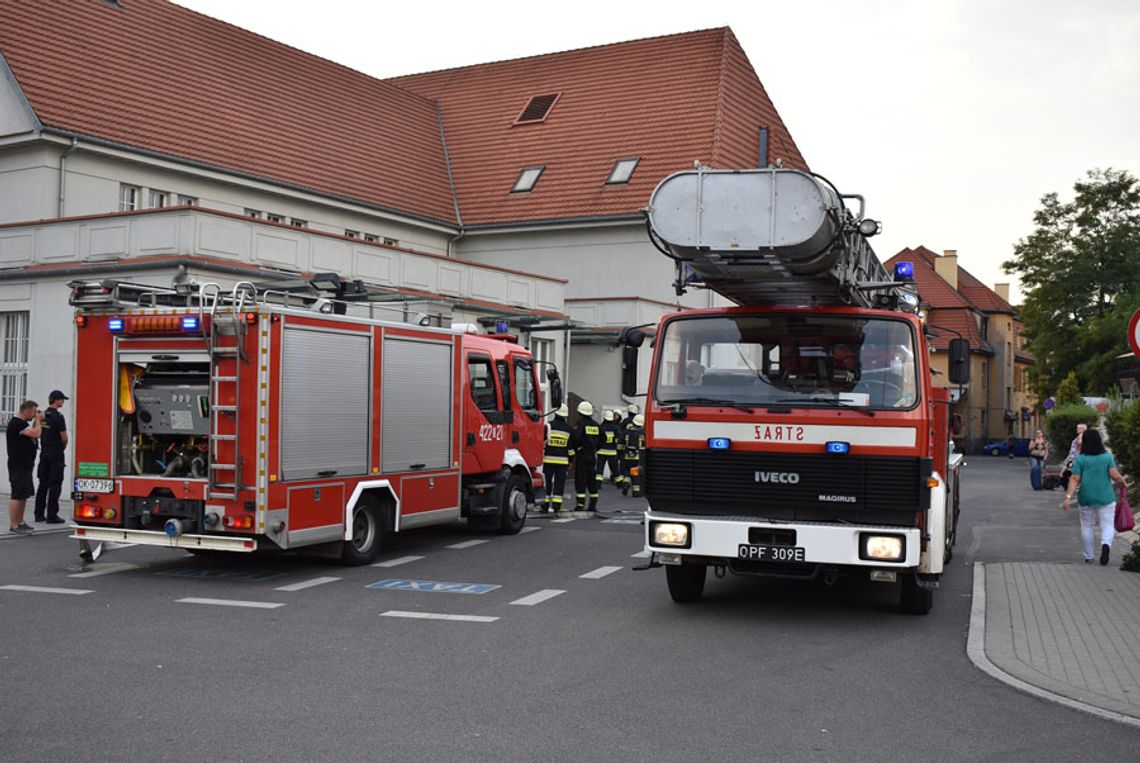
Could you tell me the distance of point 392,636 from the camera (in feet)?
28.9

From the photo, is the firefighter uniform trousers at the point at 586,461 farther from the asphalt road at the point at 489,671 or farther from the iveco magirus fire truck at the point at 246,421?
the asphalt road at the point at 489,671

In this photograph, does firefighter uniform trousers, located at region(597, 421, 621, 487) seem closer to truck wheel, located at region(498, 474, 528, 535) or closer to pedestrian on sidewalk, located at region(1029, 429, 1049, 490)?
truck wheel, located at region(498, 474, 528, 535)

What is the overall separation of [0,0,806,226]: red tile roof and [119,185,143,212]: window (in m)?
0.97

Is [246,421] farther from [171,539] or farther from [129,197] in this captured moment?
[129,197]

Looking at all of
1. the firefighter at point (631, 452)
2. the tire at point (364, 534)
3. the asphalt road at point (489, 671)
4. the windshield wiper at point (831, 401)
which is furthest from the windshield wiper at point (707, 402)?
the firefighter at point (631, 452)

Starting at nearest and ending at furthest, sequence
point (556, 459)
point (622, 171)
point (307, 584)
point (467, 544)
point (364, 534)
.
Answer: point (307, 584)
point (364, 534)
point (467, 544)
point (556, 459)
point (622, 171)

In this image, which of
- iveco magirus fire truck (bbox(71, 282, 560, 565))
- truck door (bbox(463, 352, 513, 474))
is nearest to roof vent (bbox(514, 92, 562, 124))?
truck door (bbox(463, 352, 513, 474))

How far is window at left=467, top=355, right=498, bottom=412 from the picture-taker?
15.3m

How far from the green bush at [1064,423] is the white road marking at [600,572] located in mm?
26793

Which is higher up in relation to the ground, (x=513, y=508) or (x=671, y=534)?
(x=671, y=534)

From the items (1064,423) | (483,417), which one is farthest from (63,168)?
(1064,423)

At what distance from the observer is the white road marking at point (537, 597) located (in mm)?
10407

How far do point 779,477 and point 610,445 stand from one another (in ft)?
43.3

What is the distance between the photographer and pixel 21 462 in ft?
50.0
